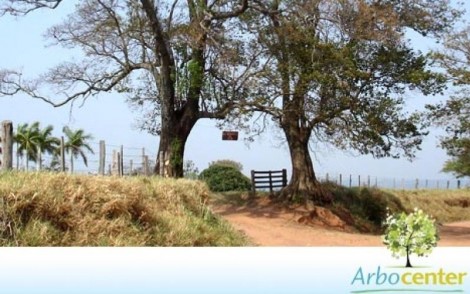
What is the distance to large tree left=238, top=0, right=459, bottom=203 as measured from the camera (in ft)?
64.4

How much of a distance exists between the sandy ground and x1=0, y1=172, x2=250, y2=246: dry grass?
4.18 meters

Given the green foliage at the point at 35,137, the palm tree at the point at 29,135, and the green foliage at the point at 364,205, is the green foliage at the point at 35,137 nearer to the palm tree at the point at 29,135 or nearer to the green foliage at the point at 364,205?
the palm tree at the point at 29,135

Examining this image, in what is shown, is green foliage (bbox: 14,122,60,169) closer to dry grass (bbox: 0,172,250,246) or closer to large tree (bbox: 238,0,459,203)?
large tree (bbox: 238,0,459,203)

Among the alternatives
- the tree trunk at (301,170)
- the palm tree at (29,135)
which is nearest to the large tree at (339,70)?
the tree trunk at (301,170)

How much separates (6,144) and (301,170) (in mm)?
13860

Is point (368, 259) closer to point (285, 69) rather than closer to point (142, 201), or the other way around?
point (142, 201)

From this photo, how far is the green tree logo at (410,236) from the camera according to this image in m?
5.41

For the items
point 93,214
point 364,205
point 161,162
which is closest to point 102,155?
point 161,162

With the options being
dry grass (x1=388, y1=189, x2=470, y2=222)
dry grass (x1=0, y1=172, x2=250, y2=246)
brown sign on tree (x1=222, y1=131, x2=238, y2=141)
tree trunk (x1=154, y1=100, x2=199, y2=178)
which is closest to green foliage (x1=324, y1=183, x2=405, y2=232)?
dry grass (x1=388, y1=189, x2=470, y2=222)

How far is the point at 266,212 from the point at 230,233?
33.9 feet

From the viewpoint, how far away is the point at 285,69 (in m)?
20.6

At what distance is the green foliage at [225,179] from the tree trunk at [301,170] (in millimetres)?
6573

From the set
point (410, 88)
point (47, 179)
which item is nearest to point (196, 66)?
point (410, 88)

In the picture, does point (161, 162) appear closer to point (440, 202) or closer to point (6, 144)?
point (6, 144)
